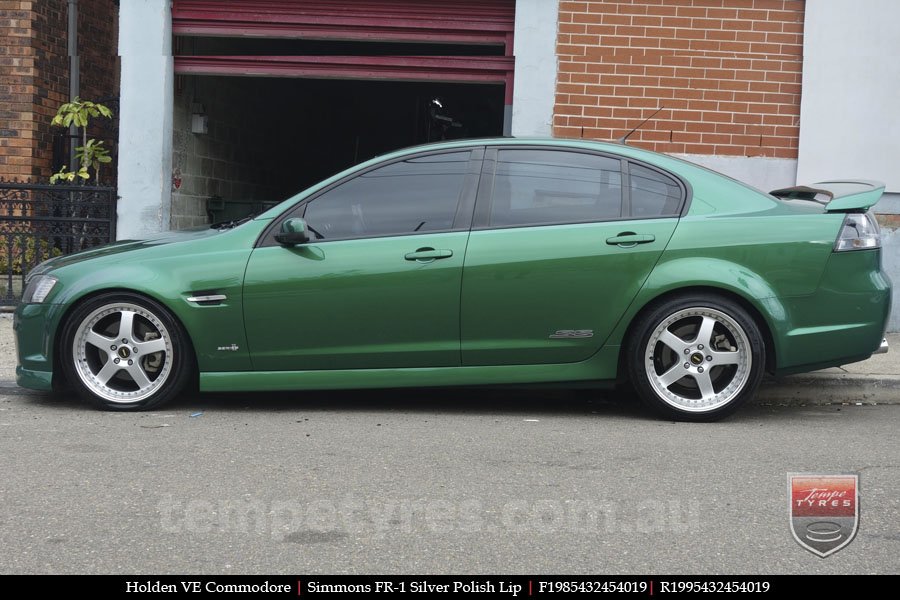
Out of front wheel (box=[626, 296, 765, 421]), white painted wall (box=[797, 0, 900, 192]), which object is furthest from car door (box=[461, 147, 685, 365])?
white painted wall (box=[797, 0, 900, 192])

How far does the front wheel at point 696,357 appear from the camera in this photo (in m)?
6.25

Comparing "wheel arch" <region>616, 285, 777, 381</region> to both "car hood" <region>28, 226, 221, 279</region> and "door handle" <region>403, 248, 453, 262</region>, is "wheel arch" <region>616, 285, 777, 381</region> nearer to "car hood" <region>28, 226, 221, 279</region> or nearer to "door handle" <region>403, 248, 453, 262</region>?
"door handle" <region>403, 248, 453, 262</region>

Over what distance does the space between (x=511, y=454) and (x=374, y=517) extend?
4.23 feet

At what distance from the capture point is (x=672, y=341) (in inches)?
247

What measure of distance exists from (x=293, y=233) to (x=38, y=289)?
5.14 ft

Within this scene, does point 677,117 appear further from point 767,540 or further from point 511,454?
point 767,540

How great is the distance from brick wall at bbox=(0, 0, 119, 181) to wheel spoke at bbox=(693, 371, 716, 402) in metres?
7.45

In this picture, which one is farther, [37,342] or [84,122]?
[84,122]

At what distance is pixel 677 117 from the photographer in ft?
32.9

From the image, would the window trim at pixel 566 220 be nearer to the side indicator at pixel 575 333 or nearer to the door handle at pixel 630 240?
the door handle at pixel 630 240

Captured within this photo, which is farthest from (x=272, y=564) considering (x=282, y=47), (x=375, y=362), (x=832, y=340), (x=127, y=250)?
(x=282, y=47)

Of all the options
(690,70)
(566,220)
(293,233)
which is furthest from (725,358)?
(690,70)

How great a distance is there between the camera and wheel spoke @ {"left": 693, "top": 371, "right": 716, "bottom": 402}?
630 cm

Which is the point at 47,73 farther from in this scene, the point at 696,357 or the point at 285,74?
the point at 696,357
